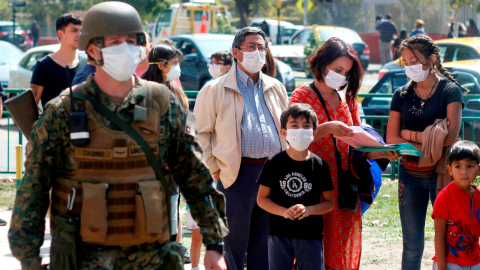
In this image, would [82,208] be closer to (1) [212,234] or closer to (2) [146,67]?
(1) [212,234]

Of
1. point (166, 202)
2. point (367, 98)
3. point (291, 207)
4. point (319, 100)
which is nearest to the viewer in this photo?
point (166, 202)

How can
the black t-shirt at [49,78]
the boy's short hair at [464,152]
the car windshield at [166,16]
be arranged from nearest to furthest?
1. the boy's short hair at [464,152]
2. the black t-shirt at [49,78]
3. the car windshield at [166,16]

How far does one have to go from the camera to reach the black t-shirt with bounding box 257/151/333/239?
393 cm

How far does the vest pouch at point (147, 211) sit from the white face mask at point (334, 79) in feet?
6.77

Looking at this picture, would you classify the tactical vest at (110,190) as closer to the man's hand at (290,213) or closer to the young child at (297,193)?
the man's hand at (290,213)

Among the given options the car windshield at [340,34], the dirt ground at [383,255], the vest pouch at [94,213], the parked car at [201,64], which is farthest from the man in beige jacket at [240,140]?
the car windshield at [340,34]

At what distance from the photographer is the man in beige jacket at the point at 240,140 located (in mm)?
4336

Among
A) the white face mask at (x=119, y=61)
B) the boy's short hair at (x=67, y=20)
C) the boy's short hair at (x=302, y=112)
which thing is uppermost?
the boy's short hair at (x=67, y=20)

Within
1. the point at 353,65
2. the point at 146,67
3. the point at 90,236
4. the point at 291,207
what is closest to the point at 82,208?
the point at 90,236

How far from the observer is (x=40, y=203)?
2.46 m

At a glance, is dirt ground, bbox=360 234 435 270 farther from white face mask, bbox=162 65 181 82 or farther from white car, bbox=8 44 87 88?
white car, bbox=8 44 87 88

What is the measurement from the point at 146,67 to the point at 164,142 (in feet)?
9.68

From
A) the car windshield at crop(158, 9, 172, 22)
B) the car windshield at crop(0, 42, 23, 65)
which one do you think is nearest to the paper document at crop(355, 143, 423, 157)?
the car windshield at crop(0, 42, 23, 65)

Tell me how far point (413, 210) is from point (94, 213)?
8.98 feet
